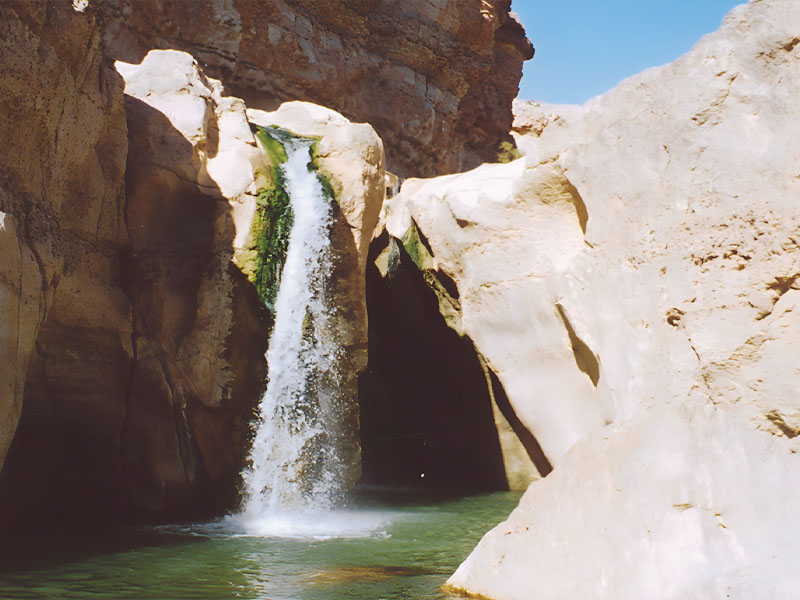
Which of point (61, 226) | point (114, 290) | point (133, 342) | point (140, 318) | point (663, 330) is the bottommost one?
point (663, 330)

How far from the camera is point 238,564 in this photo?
5.52 meters

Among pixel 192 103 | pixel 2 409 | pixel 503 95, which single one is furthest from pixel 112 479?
pixel 503 95

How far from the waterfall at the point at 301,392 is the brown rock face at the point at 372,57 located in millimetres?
8302

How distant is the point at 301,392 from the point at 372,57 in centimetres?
1214

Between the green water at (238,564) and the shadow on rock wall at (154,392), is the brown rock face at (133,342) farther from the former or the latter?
the green water at (238,564)

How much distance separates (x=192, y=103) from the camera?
8.59 meters

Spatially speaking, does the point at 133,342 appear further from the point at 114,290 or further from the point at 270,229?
the point at 270,229

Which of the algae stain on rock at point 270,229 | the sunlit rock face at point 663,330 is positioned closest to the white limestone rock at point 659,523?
the sunlit rock face at point 663,330

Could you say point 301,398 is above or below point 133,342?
below

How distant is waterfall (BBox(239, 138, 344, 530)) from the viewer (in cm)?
800

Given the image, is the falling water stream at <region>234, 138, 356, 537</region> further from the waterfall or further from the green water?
the green water

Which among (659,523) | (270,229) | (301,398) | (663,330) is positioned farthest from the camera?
(270,229)

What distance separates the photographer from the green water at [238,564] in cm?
470

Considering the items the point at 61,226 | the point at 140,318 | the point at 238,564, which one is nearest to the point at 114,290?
the point at 140,318
